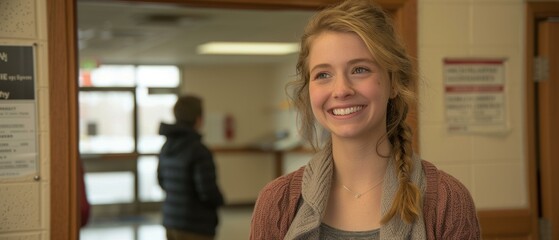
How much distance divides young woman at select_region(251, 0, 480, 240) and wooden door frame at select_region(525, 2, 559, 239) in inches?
73.5

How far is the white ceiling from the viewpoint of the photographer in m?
6.97

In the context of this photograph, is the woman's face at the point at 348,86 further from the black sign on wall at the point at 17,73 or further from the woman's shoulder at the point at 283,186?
the black sign on wall at the point at 17,73

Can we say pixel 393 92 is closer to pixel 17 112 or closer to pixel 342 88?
pixel 342 88

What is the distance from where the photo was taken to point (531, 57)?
345 centimetres

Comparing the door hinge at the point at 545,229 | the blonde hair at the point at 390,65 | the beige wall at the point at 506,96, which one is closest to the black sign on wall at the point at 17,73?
the blonde hair at the point at 390,65

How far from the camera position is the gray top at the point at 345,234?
169cm

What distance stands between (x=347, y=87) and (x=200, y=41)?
8.00 metres

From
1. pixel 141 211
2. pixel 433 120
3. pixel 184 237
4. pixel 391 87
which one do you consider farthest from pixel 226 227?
pixel 391 87

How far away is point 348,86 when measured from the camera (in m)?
1.64

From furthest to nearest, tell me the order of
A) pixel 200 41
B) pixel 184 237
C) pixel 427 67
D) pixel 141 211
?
1. pixel 141 211
2. pixel 200 41
3. pixel 184 237
4. pixel 427 67

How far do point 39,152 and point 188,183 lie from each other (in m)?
1.50

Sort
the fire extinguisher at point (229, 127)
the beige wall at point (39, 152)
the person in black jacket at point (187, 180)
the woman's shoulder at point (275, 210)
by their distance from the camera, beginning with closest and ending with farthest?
the woman's shoulder at point (275, 210) → the beige wall at point (39, 152) → the person in black jacket at point (187, 180) → the fire extinguisher at point (229, 127)

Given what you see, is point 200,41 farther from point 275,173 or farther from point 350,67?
point 350,67

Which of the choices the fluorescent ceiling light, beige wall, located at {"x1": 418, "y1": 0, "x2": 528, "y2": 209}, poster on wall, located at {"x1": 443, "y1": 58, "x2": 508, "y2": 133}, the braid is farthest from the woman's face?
the fluorescent ceiling light
